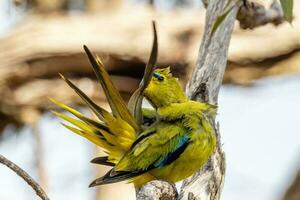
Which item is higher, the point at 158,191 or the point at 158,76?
the point at 158,76

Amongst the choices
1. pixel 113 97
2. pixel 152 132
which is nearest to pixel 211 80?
pixel 152 132

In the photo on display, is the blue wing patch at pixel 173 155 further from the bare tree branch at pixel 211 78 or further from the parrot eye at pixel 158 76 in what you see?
the parrot eye at pixel 158 76

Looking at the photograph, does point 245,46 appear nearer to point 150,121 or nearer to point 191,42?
point 191,42

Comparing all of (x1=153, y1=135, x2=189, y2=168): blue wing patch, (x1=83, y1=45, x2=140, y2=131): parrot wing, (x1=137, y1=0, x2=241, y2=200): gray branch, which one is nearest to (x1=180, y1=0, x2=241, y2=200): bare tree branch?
(x1=137, y1=0, x2=241, y2=200): gray branch

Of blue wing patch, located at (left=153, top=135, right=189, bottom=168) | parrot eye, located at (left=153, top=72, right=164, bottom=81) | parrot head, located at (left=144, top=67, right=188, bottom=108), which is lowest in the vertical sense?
blue wing patch, located at (left=153, top=135, right=189, bottom=168)

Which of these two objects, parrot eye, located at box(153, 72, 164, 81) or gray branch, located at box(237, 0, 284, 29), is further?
gray branch, located at box(237, 0, 284, 29)

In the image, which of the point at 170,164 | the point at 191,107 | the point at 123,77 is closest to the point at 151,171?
the point at 170,164

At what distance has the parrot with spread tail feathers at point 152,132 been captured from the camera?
12.8 ft

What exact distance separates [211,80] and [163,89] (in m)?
0.23

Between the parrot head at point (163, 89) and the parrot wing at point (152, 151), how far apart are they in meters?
0.12

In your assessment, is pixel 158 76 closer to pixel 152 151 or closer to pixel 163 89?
pixel 163 89

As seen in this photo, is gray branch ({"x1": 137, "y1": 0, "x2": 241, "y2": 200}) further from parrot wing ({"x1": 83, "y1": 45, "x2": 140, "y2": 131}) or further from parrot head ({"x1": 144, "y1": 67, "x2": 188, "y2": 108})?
parrot wing ({"x1": 83, "y1": 45, "x2": 140, "y2": 131})

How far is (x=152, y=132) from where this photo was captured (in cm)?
402

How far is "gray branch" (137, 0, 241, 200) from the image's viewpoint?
153 inches
